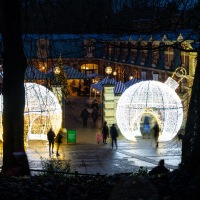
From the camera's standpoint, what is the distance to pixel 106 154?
86.5ft

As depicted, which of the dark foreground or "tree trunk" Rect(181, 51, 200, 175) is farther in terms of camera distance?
"tree trunk" Rect(181, 51, 200, 175)

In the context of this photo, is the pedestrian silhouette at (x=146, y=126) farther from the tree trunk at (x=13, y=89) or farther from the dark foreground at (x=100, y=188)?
the dark foreground at (x=100, y=188)

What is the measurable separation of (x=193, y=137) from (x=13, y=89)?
4.71m

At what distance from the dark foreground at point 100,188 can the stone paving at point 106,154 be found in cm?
896

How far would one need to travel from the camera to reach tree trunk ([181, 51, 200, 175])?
11.0 metres

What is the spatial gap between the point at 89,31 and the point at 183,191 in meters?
7.60

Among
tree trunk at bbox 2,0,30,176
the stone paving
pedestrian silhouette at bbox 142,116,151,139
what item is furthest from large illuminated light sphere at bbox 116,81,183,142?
tree trunk at bbox 2,0,30,176

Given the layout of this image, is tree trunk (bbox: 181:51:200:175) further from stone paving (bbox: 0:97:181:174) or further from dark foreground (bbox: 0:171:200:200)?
stone paving (bbox: 0:97:181:174)

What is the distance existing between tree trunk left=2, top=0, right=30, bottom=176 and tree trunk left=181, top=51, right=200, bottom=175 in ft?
13.4

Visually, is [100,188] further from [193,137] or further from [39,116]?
[39,116]

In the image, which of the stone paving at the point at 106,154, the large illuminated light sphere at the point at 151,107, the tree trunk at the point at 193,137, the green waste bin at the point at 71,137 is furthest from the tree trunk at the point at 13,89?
the large illuminated light sphere at the point at 151,107

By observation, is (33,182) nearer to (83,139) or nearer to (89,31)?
(89,31)

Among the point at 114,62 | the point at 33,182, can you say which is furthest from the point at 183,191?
the point at 114,62

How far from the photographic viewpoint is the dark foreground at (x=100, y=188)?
709cm
